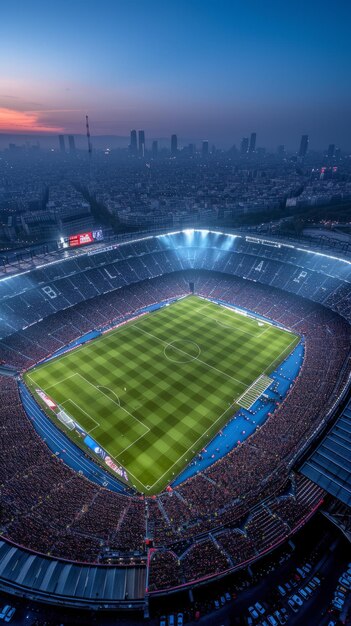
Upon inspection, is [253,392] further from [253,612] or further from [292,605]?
[253,612]

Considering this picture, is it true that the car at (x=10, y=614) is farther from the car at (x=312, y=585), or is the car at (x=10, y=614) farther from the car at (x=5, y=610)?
the car at (x=312, y=585)

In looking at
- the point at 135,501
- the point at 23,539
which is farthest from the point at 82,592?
the point at 135,501

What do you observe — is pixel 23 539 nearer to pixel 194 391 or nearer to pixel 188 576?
pixel 188 576

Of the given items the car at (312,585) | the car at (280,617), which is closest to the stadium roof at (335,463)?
the car at (312,585)

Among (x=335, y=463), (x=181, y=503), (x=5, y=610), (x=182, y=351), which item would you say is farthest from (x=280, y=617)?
(x=182, y=351)

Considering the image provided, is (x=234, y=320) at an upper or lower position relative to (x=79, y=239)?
lower

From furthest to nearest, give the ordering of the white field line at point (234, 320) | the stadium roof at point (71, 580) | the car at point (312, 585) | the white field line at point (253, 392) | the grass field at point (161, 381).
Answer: the white field line at point (234, 320) → the white field line at point (253, 392) → the grass field at point (161, 381) → the car at point (312, 585) → the stadium roof at point (71, 580)

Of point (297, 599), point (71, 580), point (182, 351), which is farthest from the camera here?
point (182, 351)
